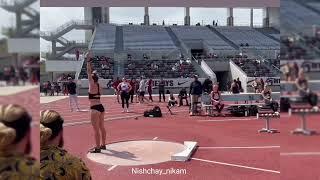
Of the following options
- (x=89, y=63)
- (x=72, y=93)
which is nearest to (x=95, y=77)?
(x=89, y=63)

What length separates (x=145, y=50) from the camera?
3.37 metres

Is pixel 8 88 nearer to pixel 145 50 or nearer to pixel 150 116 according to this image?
pixel 145 50

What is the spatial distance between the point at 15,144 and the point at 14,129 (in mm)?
40

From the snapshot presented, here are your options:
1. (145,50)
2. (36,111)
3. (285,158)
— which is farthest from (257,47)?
(36,111)

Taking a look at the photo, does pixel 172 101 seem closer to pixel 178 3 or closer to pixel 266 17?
pixel 178 3

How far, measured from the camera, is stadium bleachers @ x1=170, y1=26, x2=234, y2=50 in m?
3.22

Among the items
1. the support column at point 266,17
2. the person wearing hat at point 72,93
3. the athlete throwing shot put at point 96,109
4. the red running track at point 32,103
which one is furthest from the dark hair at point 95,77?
the red running track at point 32,103

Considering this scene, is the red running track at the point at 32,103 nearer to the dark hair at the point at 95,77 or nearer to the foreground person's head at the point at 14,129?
the foreground person's head at the point at 14,129

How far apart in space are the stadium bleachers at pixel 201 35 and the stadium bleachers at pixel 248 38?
0.28 ft

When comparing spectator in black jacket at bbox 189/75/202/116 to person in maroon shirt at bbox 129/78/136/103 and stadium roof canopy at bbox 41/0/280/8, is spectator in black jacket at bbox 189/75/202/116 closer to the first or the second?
person in maroon shirt at bbox 129/78/136/103

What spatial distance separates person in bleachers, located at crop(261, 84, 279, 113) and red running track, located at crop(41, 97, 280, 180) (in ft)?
0.67

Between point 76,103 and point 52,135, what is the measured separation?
1765mm

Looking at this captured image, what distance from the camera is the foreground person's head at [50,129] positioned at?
149cm

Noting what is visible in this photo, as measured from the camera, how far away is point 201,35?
3.37m
